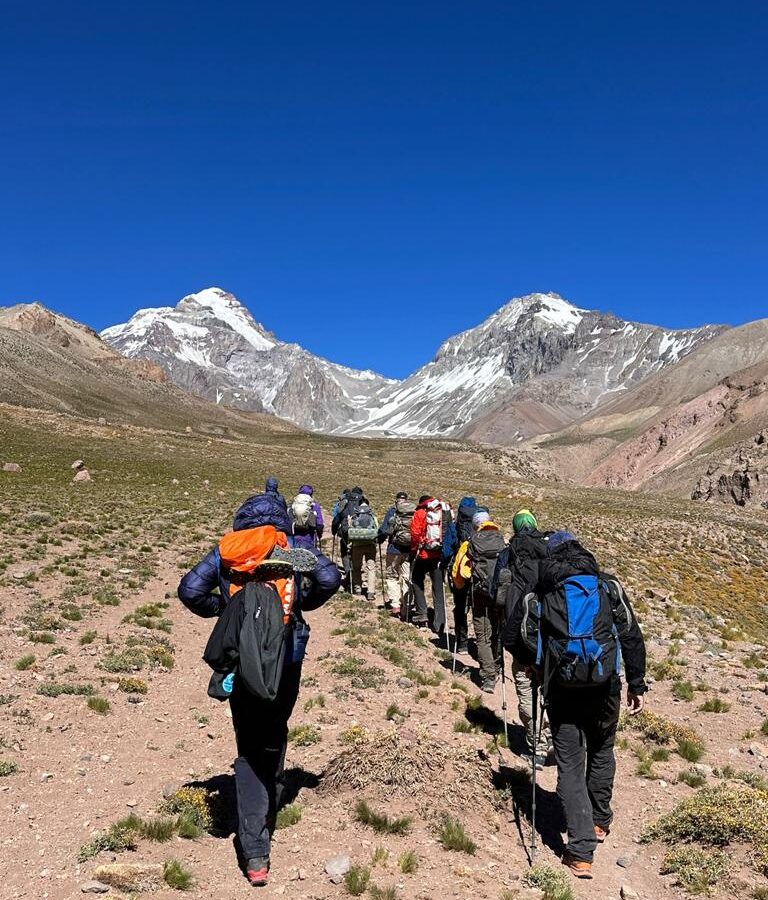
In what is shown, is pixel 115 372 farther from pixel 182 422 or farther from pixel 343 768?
pixel 343 768

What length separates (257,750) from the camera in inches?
233

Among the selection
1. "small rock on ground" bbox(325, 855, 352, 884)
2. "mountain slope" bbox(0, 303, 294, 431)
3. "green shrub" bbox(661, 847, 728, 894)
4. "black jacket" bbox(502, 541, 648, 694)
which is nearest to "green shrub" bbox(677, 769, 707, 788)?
"green shrub" bbox(661, 847, 728, 894)

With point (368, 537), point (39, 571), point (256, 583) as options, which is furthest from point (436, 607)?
point (39, 571)

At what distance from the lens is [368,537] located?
54.4 feet

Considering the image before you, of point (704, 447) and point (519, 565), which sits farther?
point (704, 447)

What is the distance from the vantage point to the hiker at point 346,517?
16.8 metres

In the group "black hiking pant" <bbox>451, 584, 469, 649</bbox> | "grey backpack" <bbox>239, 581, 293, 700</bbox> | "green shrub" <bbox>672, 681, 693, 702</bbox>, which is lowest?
"green shrub" <bbox>672, 681, 693, 702</bbox>

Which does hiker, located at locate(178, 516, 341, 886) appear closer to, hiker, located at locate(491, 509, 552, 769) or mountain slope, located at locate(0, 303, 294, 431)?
hiker, located at locate(491, 509, 552, 769)

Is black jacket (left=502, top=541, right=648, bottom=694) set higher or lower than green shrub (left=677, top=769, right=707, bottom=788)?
higher

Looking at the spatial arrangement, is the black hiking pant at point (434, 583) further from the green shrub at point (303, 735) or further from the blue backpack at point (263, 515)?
the blue backpack at point (263, 515)

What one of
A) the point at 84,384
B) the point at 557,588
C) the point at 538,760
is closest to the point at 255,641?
the point at 557,588

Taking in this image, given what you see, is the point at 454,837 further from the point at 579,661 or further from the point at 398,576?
the point at 398,576

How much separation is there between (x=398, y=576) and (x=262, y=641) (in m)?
10.7

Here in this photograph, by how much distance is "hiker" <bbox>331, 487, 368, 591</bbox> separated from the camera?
16.8 meters
